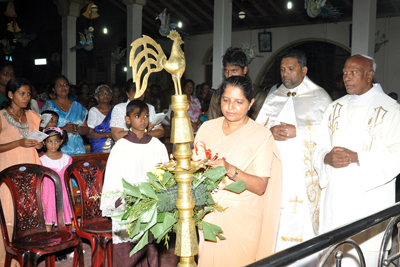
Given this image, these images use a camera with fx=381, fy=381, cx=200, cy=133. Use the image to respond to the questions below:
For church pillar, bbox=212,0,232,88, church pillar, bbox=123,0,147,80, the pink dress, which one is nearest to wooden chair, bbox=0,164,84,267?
the pink dress

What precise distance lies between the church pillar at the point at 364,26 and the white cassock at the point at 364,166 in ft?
15.2

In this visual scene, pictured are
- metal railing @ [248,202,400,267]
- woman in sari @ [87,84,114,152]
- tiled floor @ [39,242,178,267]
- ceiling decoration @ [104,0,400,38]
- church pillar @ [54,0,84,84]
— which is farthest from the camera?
ceiling decoration @ [104,0,400,38]

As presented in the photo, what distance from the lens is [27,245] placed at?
2.95 m

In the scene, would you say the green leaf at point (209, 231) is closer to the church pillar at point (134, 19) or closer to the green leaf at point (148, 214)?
the green leaf at point (148, 214)

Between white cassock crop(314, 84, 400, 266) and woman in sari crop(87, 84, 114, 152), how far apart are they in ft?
9.91

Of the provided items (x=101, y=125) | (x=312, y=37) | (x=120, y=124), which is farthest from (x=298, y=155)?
(x=312, y=37)

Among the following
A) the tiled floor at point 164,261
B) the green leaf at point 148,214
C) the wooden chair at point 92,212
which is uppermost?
the green leaf at point 148,214

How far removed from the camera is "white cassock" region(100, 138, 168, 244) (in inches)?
124

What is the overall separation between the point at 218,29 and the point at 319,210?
5784 millimetres

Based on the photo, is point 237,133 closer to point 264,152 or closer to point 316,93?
point 264,152

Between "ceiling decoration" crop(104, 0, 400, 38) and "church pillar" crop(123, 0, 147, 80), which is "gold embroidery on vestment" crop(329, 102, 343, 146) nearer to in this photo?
"church pillar" crop(123, 0, 147, 80)

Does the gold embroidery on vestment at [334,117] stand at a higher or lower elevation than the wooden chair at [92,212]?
higher

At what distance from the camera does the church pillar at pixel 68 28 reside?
11867mm

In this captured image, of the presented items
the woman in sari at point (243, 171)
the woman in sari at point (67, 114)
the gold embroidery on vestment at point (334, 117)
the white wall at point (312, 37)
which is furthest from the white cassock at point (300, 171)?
the white wall at point (312, 37)
